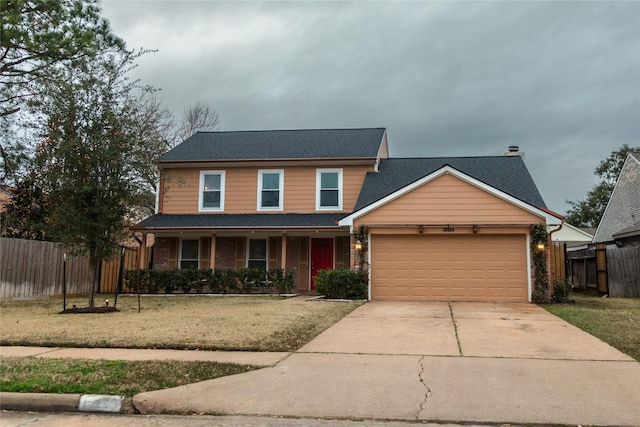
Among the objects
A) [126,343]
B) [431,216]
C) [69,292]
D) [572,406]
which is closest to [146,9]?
[126,343]

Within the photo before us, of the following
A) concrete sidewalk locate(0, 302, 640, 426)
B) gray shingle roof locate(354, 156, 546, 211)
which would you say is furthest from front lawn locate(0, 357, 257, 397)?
gray shingle roof locate(354, 156, 546, 211)

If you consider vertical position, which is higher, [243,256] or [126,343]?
[243,256]

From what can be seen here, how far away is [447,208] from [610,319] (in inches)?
227

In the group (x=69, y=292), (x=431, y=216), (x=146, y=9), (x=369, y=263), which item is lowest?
(x=69, y=292)

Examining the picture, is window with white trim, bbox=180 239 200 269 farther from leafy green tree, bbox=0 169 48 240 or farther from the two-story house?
leafy green tree, bbox=0 169 48 240

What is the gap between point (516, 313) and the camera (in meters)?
11.8

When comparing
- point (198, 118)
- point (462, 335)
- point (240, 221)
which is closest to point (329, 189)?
point (240, 221)

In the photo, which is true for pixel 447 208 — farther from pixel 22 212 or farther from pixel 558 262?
pixel 22 212

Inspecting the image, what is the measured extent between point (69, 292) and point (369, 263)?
37.2 ft

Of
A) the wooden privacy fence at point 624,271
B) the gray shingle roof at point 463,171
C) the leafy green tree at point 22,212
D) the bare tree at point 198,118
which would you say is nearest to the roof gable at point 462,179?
the gray shingle roof at point 463,171

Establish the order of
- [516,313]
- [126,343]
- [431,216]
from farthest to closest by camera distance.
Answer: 1. [431,216]
2. [516,313]
3. [126,343]

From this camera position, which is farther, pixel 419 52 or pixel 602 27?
pixel 419 52

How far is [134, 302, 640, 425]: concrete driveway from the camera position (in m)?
4.74

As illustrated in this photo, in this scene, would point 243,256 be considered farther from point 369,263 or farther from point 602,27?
point 602,27
